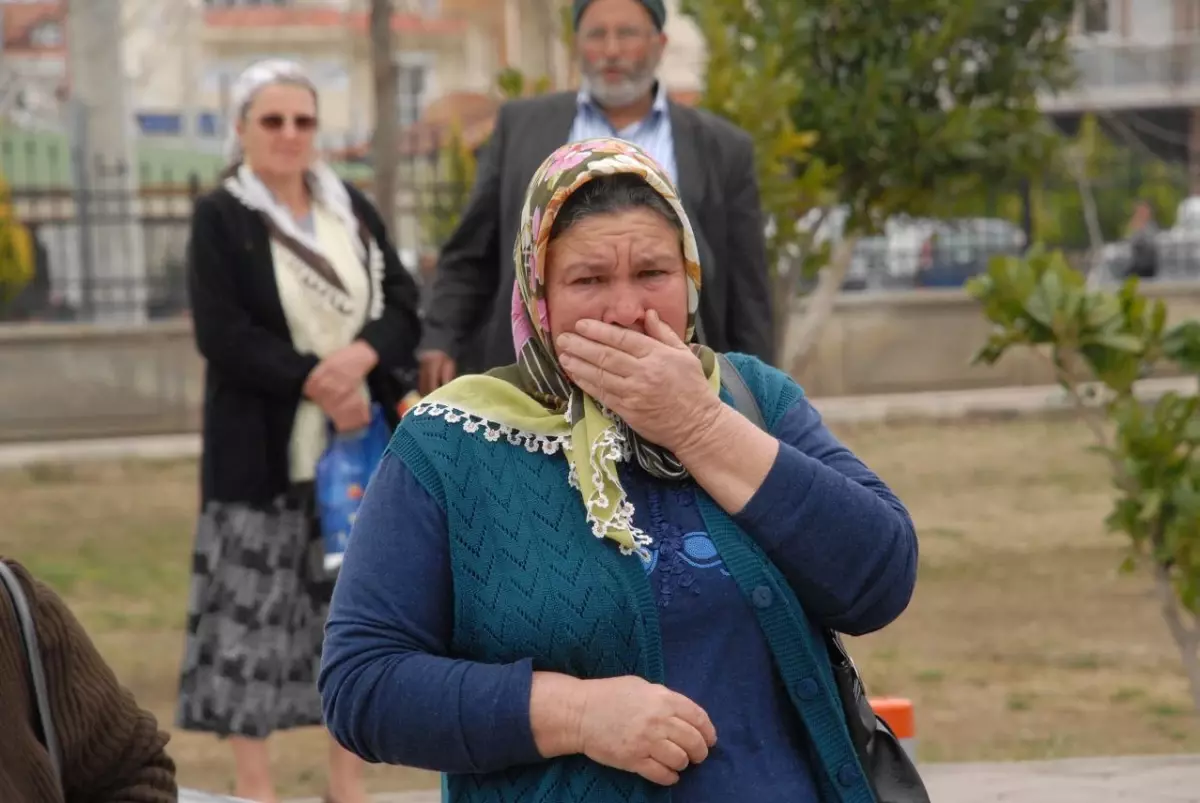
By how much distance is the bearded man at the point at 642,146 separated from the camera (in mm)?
4828

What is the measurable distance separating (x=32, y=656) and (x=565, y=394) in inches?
27.5

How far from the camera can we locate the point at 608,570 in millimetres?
2363

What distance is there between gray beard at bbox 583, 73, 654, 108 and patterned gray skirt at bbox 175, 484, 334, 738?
1.30 meters

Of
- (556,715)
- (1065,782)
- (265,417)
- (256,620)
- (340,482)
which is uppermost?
(556,715)

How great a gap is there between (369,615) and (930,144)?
299 inches

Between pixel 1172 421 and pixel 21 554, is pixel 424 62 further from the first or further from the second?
pixel 1172 421

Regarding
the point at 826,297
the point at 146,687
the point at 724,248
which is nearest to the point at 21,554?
the point at 146,687

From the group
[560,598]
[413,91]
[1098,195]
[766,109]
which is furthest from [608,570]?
[413,91]

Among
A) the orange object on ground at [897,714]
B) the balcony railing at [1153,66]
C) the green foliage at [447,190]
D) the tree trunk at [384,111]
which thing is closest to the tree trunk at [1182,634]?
the orange object on ground at [897,714]

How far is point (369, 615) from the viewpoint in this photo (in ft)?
7.93

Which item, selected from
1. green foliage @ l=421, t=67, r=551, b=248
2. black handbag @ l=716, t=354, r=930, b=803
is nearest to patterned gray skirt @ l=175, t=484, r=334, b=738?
black handbag @ l=716, t=354, r=930, b=803

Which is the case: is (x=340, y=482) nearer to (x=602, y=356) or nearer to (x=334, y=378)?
(x=334, y=378)

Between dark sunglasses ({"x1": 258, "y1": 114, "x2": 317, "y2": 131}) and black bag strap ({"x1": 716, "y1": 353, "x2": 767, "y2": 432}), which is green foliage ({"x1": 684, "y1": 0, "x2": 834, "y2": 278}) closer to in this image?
dark sunglasses ({"x1": 258, "y1": 114, "x2": 317, "y2": 131})

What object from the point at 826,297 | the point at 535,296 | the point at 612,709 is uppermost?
the point at 535,296
